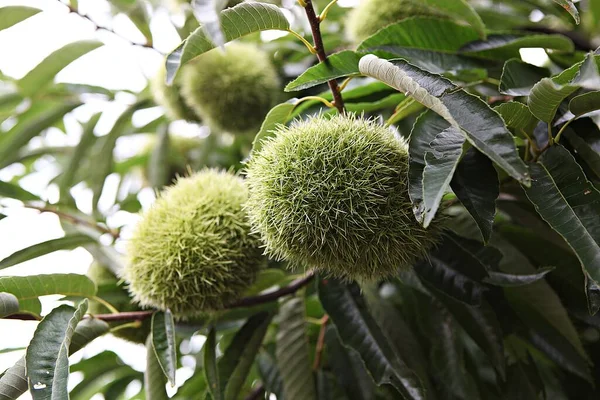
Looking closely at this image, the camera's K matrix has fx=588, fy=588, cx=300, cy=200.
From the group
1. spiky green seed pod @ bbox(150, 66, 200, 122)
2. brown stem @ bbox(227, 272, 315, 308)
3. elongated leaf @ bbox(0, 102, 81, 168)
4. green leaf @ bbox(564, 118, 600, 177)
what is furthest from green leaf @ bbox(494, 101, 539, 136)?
elongated leaf @ bbox(0, 102, 81, 168)

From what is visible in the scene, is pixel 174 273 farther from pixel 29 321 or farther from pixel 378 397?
pixel 378 397

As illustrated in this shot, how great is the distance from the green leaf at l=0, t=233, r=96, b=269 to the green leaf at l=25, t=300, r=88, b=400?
314 mm

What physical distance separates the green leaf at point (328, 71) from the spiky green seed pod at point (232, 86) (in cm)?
61

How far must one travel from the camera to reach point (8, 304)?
0.85 m

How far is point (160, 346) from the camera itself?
90 cm

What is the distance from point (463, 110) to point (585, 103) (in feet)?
0.69

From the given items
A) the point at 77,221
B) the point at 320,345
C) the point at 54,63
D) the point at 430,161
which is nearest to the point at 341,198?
the point at 430,161

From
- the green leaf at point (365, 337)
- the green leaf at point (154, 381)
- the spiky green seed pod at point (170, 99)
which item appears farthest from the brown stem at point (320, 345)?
the spiky green seed pod at point (170, 99)

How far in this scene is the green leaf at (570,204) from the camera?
65cm

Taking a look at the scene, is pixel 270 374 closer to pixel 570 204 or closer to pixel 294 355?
pixel 294 355

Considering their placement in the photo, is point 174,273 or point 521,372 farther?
point 521,372

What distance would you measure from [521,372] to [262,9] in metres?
0.77

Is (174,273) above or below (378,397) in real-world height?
above

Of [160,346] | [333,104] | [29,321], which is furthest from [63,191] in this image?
[333,104]
